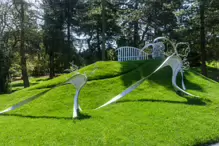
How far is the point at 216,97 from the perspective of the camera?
292 inches

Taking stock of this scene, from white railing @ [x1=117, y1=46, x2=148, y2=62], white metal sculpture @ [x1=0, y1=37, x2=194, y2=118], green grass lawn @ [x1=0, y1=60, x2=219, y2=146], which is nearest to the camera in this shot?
green grass lawn @ [x1=0, y1=60, x2=219, y2=146]

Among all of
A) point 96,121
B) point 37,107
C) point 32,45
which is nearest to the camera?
point 96,121

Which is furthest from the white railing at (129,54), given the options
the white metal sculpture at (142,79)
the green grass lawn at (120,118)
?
the green grass lawn at (120,118)

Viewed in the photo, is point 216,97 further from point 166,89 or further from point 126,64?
point 126,64

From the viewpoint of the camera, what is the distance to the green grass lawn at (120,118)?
4570 mm

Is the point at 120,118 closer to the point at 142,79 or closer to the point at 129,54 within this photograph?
the point at 142,79

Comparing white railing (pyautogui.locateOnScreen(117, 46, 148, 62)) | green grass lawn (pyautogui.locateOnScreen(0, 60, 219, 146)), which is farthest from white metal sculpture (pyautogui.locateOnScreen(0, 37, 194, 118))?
green grass lawn (pyautogui.locateOnScreen(0, 60, 219, 146))

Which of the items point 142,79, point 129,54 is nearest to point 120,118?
point 142,79

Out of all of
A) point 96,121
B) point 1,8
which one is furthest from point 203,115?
point 1,8

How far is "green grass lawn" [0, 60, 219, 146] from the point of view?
457 cm

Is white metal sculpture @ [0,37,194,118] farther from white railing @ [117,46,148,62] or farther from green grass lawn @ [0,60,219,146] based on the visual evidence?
green grass lawn @ [0,60,219,146]

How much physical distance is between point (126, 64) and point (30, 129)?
6.31 metres

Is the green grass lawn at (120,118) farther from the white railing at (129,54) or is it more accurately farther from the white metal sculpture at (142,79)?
the white railing at (129,54)

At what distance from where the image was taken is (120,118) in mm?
5547
